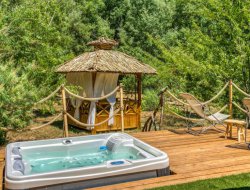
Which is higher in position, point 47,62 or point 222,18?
point 222,18

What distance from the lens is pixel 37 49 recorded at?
40.1ft

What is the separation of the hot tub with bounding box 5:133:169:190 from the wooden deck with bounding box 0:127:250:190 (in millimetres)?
239

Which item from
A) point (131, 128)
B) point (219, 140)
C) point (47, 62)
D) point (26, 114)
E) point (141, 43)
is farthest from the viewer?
point (141, 43)

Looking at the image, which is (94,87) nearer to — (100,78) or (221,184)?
(100,78)

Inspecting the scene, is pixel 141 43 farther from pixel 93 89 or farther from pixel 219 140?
pixel 219 140

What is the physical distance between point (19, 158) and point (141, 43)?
21.0 metres

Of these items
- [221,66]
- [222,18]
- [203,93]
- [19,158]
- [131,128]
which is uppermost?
[222,18]

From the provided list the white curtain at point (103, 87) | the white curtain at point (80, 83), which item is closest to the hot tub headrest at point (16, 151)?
the white curtain at point (103, 87)

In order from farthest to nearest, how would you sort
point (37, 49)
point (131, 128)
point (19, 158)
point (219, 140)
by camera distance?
point (131, 128)
point (37, 49)
point (219, 140)
point (19, 158)

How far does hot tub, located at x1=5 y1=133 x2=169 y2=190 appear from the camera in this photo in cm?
483

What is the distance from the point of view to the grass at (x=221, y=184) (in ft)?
15.9

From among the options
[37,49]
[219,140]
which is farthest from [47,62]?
[219,140]

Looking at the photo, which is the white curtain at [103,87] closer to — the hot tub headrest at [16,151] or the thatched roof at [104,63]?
the thatched roof at [104,63]

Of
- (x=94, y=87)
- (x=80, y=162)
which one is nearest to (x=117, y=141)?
(x=80, y=162)
